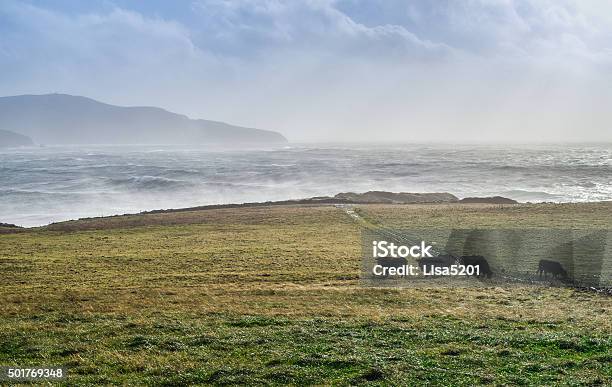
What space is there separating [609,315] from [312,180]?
158 m

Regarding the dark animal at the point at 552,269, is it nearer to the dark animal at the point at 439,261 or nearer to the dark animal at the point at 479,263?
the dark animal at the point at 479,263

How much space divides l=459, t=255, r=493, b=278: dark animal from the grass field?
14.6 ft

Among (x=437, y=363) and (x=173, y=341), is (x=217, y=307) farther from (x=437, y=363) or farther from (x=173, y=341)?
(x=437, y=363)

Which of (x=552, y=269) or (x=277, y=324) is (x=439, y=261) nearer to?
(x=552, y=269)

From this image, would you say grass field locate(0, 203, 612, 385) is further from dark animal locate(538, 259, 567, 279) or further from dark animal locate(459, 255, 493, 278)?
dark animal locate(459, 255, 493, 278)

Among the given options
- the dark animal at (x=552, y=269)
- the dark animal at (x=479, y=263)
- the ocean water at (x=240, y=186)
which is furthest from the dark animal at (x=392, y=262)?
the ocean water at (x=240, y=186)

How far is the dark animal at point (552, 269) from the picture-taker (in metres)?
31.6

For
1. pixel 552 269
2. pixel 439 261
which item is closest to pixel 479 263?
pixel 439 261

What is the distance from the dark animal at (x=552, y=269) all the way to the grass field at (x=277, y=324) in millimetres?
3094


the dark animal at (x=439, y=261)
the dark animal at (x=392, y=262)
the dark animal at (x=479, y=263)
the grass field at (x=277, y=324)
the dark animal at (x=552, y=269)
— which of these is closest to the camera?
the grass field at (x=277, y=324)

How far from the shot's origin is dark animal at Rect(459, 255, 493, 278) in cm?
3406

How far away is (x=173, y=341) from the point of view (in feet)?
61.0

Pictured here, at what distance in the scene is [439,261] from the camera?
121 feet

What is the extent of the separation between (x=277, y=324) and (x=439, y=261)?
19.6 metres
